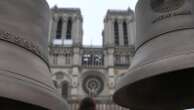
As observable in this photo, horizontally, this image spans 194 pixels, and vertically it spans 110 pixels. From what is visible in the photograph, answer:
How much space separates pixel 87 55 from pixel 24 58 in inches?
1182

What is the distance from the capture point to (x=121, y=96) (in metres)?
2.39

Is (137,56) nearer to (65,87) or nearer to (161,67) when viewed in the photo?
(161,67)

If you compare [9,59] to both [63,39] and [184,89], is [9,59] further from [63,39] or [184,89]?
[63,39]

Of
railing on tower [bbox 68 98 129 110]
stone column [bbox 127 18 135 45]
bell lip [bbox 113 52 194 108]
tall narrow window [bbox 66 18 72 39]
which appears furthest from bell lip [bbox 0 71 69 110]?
tall narrow window [bbox 66 18 72 39]

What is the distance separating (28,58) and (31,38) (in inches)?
7.5

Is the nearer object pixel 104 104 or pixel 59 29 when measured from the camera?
pixel 104 104

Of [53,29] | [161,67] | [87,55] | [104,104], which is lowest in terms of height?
[104,104]

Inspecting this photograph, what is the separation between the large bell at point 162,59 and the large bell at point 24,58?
2.12ft

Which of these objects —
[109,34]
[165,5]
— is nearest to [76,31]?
[109,34]

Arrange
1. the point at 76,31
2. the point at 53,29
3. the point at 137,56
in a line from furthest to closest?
the point at 53,29
the point at 76,31
the point at 137,56

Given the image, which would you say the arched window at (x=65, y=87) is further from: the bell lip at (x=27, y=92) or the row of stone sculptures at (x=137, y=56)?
the bell lip at (x=27, y=92)

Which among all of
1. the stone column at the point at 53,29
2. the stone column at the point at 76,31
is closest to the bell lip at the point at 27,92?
the stone column at the point at 76,31

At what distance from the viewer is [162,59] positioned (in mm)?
1831

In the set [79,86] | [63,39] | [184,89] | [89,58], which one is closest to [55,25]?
[63,39]
